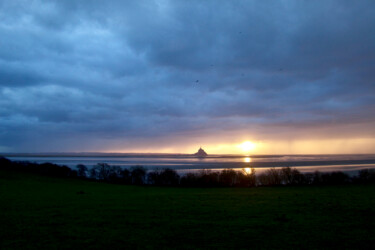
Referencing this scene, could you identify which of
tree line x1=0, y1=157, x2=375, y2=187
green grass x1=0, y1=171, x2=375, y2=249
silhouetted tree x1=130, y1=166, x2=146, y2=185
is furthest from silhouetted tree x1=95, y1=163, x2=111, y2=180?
green grass x1=0, y1=171, x2=375, y2=249

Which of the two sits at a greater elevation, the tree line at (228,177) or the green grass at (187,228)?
the green grass at (187,228)

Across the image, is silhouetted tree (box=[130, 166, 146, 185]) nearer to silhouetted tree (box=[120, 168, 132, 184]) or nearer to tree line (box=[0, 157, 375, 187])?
tree line (box=[0, 157, 375, 187])

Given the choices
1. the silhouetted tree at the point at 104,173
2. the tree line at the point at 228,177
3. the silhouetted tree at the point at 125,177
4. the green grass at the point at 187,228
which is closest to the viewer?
the green grass at the point at 187,228

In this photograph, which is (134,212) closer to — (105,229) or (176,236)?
(105,229)

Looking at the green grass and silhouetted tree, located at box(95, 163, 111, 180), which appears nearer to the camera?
the green grass

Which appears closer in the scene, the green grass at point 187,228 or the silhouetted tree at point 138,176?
the green grass at point 187,228

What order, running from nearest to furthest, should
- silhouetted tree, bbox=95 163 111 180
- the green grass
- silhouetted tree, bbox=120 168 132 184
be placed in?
the green grass, silhouetted tree, bbox=120 168 132 184, silhouetted tree, bbox=95 163 111 180

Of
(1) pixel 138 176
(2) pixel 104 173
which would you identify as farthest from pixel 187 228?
(2) pixel 104 173

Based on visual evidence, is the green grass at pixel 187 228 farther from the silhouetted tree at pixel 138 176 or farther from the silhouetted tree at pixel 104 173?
the silhouetted tree at pixel 104 173

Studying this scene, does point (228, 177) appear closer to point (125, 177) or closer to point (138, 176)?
point (138, 176)

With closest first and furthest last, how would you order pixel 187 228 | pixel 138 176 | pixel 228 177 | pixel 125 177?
1. pixel 187 228
2. pixel 228 177
3. pixel 138 176
4. pixel 125 177

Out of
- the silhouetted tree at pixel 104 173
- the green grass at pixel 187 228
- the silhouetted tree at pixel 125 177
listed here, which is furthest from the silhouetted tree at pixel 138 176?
the green grass at pixel 187 228

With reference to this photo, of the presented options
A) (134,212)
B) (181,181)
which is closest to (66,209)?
(134,212)

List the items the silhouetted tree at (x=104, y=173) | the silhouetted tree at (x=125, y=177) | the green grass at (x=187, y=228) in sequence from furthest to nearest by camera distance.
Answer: the silhouetted tree at (x=104, y=173) → the silhouetted tree at (x=125, y=177) → the green grass at (x=187, y=228)
